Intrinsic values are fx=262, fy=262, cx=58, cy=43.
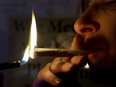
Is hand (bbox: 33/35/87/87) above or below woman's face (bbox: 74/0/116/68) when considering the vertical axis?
below

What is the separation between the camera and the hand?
0.67 m

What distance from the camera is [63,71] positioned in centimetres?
66

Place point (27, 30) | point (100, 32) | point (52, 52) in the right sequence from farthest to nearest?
point (27, 30), point (100, 32), point (52, 52)

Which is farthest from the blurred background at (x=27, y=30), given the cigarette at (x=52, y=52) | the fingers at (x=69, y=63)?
the cigarette at (x=52, y=52)

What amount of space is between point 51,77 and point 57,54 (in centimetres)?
13

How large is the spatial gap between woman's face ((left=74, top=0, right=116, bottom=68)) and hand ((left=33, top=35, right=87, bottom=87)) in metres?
0.03

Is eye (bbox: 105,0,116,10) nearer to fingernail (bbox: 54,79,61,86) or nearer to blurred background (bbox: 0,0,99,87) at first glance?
fingernail (bbox: 54,79,61,86)

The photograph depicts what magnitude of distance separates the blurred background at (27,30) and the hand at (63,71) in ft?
1.95

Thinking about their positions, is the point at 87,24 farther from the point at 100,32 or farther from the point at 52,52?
the point at 52,52

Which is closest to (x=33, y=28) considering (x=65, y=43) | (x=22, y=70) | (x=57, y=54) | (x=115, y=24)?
(x=57, y=54)

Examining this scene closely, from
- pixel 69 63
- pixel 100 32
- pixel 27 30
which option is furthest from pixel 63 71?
pixel 27 30

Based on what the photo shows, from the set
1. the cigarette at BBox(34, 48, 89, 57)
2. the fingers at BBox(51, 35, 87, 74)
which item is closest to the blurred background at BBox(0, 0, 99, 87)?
the fingers at BBox(51, 35, 87, 74)

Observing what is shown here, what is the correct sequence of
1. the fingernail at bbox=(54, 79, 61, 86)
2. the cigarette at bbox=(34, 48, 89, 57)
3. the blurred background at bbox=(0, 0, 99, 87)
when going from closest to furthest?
the cigarette at bbox=(34, 48, 89, 57) < the fingernail at bbox=(54, 79, 61, 86) < the blurred background at bbox=(0, 0, 99, 87)

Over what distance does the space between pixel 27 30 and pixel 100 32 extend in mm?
829
